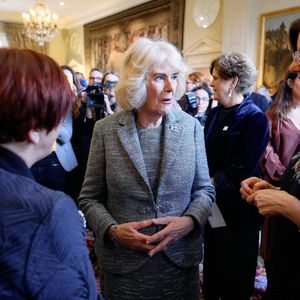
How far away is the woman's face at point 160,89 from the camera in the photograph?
1523 mm

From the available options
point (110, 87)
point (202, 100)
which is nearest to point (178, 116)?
point (202, 100)

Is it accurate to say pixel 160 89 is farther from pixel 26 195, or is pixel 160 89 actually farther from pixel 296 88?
pixel 296 88

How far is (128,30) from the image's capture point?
10.0 metres

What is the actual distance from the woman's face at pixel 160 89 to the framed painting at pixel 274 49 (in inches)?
204

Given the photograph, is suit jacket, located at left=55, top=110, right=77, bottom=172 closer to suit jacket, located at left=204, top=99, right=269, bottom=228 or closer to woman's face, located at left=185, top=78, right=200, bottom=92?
suit jacket, located at left=204, top=99, right=269, bottom=228

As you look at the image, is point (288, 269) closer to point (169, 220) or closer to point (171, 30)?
point (169, 220)

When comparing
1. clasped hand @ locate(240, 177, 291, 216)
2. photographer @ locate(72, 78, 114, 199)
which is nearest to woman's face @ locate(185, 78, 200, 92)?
photographer @ locate(72, 78, 114, 199)

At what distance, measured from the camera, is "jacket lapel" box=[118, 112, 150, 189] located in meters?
1.44

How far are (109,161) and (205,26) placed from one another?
22.3 feet

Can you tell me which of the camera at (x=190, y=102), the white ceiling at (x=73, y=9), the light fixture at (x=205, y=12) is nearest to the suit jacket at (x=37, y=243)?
the camera at (x=190, y=102)

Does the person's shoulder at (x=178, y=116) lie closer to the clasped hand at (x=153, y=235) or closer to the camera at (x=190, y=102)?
the clasped hand at (x=153, y=235)

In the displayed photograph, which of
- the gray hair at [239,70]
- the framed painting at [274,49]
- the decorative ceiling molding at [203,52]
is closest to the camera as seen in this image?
the gray hair at [239,70]

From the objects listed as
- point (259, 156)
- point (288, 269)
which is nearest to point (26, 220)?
point (288, 269)

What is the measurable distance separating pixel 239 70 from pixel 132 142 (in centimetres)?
107
